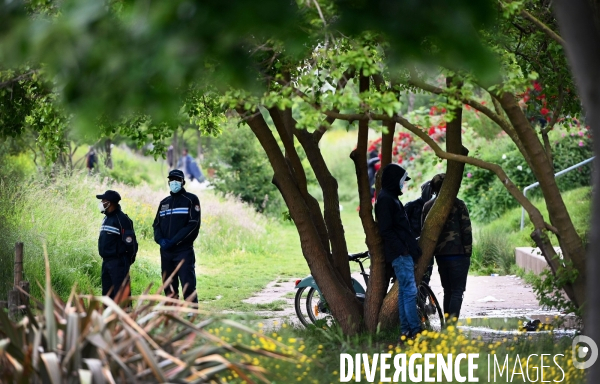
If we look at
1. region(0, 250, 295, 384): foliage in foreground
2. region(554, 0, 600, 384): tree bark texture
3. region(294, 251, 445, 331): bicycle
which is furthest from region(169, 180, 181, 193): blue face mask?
region(554, 0, 600, 384): tree bark texture

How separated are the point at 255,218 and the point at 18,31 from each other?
18.5 meters

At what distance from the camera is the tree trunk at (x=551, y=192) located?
6.80m

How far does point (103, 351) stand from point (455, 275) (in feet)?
18.4

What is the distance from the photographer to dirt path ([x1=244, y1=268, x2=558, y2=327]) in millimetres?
10750

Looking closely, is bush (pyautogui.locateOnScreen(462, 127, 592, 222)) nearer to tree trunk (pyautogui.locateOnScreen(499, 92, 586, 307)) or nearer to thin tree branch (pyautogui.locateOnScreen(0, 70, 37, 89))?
tree trunk (pyautogui.locateOnScreen(499, 92, 586, 307))

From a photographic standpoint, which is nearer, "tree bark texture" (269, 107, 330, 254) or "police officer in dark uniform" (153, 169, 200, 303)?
"tree bark texture" (269, 107, 330, 254)

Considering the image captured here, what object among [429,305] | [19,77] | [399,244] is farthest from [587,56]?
[429,305]

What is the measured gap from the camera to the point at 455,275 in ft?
30.7

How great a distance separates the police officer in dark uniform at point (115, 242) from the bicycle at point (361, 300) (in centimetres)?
187

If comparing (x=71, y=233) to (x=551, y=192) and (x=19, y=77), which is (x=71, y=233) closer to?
(x=19, y=77)

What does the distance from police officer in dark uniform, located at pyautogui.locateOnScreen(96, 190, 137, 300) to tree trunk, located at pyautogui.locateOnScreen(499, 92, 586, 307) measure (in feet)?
14.9

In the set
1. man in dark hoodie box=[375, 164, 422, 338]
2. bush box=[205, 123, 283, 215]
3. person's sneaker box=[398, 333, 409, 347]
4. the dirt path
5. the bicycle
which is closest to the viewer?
person's sneaker box=[398, 333, 409, 347]

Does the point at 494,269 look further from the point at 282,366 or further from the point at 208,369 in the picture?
the point at 208,369

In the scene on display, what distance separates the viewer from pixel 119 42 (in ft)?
9.83
